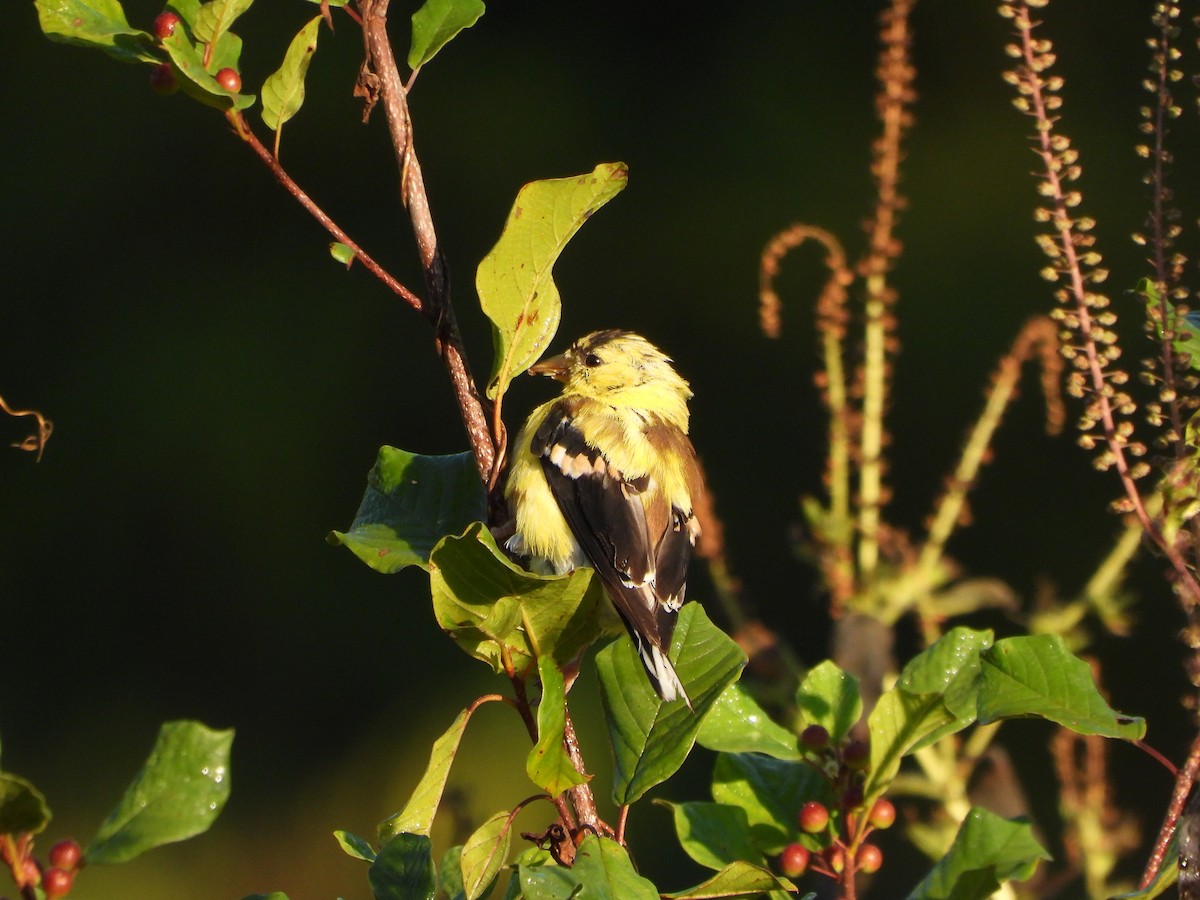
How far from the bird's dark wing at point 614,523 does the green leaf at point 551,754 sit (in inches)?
23.8

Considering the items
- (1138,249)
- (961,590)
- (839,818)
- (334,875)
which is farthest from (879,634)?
(334,875)

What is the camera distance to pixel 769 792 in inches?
46.3

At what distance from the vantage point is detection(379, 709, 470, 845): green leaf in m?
1.10

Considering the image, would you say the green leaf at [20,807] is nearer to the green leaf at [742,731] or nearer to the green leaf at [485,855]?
the green leaf at [485,855]

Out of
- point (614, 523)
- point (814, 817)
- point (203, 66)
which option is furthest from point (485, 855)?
point (614, 523)

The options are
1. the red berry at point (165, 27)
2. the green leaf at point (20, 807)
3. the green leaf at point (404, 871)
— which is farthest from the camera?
the red berry at point (165, 27)

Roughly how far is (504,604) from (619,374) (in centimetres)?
111

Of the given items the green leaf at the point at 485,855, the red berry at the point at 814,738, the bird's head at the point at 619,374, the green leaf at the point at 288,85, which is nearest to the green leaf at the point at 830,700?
the red berry at the point at 814,738

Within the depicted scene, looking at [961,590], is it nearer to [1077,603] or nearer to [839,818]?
[1077,603]

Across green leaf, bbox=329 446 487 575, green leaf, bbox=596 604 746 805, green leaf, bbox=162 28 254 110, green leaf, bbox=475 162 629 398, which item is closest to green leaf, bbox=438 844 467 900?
green leaf, bbox=596 604 746 805

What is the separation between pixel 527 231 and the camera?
3.66 feet

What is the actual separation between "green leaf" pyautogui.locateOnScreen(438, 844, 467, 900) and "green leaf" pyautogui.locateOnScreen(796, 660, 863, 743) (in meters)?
0.30

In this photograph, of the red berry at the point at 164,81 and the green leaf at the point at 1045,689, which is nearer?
the green leaf at the point at 1045,689

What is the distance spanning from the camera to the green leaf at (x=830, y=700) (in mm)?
1164
